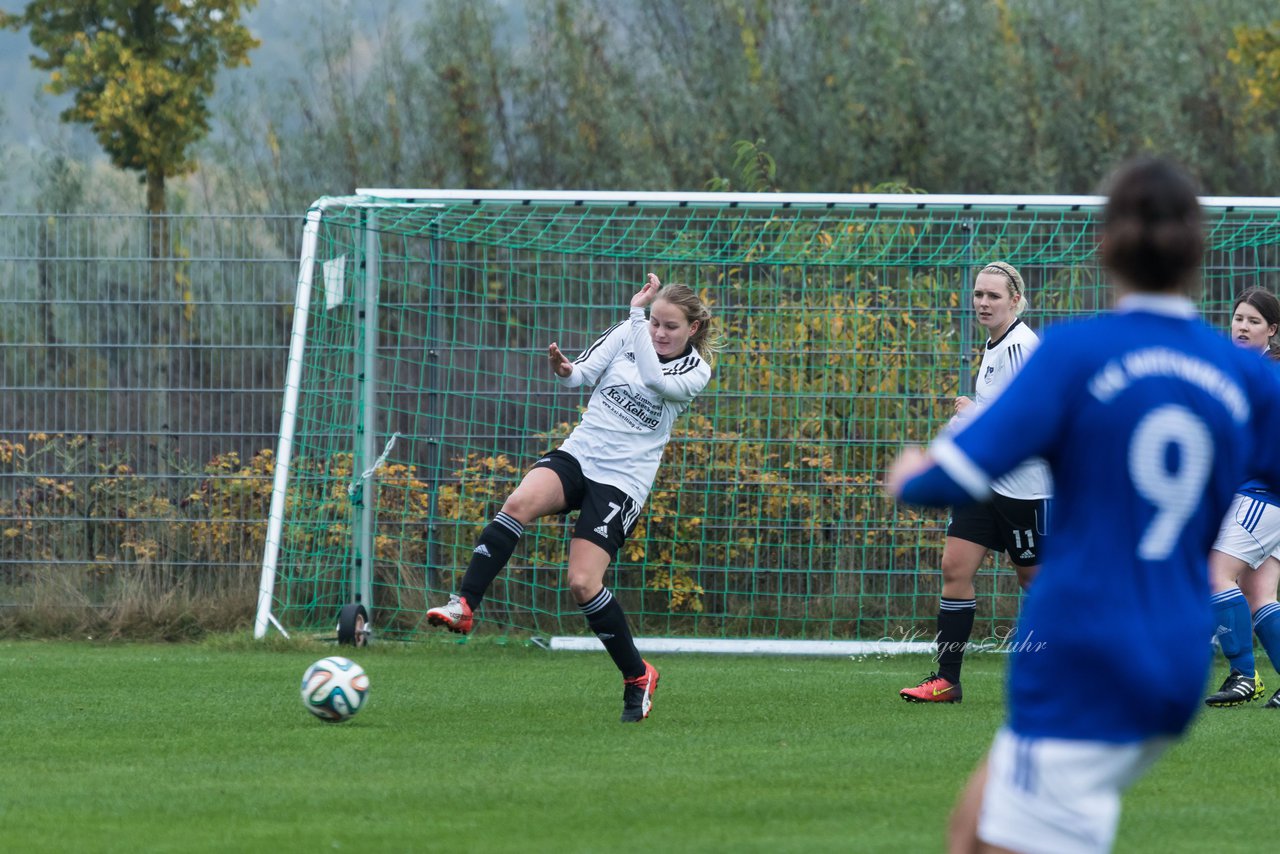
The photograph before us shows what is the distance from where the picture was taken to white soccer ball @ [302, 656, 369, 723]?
21.5 ft

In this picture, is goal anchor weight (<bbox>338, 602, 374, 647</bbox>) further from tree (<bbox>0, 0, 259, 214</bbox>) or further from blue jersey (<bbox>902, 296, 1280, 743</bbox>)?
tree (<bbox>0, 0, 259, 214</bbox>)

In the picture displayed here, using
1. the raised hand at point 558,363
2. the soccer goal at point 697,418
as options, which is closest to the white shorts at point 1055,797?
the raised hand at point 558,363

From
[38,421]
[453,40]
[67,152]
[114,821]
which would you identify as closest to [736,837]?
[114,821]

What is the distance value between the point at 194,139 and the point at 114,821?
1217 centimetres

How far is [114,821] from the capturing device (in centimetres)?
475

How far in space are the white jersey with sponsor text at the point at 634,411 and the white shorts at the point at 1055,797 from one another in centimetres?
455

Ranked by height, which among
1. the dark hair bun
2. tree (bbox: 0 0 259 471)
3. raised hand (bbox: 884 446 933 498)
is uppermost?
tree (bbox: 0 0 259 471)

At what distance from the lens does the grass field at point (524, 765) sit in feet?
15.0

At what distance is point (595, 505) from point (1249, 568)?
306 centimetres

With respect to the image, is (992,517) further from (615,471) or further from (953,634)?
(615,471)

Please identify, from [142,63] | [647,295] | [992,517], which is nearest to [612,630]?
[647,295]

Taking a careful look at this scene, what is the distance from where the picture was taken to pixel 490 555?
7.19 m

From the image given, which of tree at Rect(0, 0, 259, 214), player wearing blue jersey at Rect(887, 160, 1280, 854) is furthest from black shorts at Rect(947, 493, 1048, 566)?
tree at Rect(0, 0, 259, 214)

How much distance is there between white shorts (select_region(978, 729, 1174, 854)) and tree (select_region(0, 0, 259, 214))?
45.6 ft
